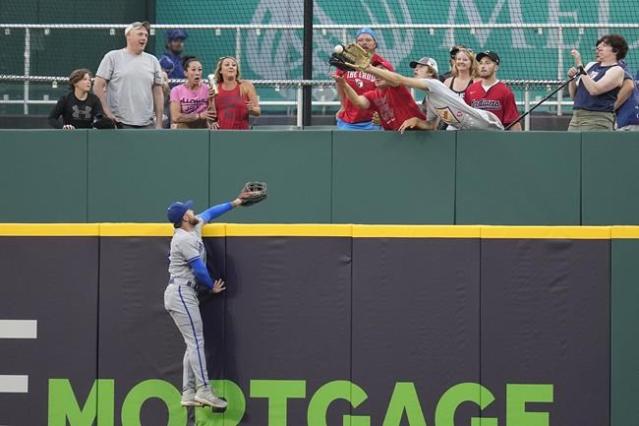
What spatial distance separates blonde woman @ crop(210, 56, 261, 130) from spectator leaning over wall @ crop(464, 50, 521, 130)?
6.46 ft

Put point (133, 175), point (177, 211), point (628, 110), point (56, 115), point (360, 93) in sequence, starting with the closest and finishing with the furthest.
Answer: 1. point (177, 211)
2. point (133, 175)
3. point (628, 110)
4. point (56, 115)
5. point (360, 93)

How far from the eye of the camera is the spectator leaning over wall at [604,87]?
44.5 feet

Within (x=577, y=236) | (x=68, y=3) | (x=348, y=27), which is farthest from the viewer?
(x=68, y=3)

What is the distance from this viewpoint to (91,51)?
Result: 16.1 meters

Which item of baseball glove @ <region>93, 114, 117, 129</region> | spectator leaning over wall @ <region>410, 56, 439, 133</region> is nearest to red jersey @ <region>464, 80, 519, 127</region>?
spectator leaning over wall @ <region>410, 56, 439, 133</region>

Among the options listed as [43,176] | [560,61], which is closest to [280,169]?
[43,176]

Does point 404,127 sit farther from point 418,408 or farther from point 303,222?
point 418,408

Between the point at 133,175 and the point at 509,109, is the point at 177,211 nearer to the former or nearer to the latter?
the point at 133,175

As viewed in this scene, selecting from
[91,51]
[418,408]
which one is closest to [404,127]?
[418,408]

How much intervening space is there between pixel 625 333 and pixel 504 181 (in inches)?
64.9

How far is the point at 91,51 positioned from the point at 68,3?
1470mm

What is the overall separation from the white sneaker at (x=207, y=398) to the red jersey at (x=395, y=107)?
2773mm

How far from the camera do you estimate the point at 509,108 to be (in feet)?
45.2

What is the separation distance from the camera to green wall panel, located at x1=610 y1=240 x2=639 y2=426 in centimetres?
1311
